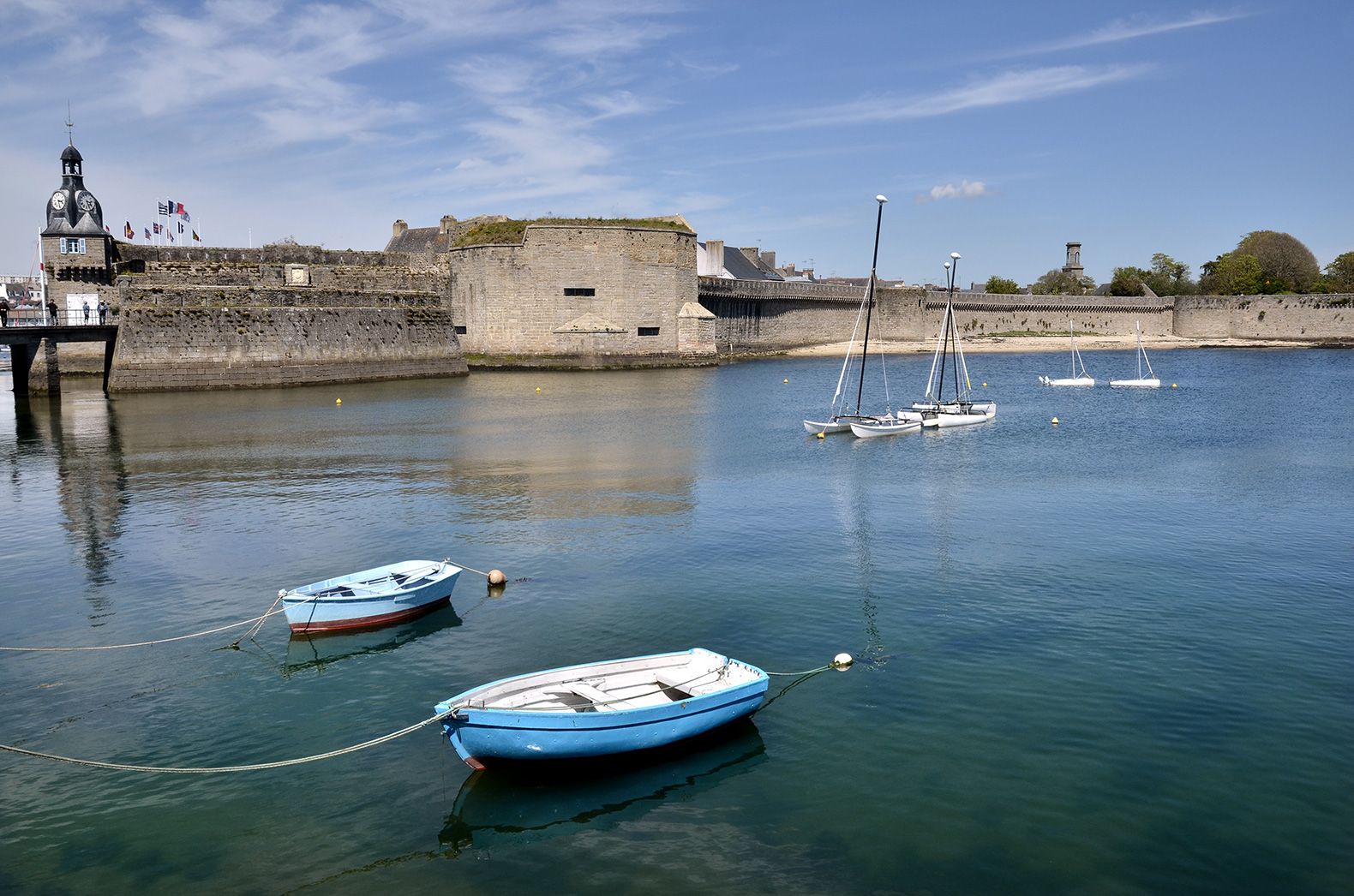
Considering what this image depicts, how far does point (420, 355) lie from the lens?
53.4 m

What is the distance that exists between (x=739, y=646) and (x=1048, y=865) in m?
5.04

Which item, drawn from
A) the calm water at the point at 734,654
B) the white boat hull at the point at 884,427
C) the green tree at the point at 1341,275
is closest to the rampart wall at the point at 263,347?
the calm water at the point at 734,654

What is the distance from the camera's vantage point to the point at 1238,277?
107500mm

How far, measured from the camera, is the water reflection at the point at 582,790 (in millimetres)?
8258

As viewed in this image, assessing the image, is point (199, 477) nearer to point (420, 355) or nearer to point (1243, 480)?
point (1243, 480)

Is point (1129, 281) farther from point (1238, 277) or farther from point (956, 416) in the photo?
point (956, 416)

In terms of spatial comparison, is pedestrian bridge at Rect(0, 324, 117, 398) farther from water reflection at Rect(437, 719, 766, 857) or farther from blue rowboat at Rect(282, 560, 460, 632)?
water reflection at Rect(437, 719, 766, 857)

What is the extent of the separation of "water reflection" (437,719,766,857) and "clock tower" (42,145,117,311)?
45.4 meters

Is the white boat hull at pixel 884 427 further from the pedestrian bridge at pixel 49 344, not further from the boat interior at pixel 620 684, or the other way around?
the pedestrian bridge at pixel 49 344

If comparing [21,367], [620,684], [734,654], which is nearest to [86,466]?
[21,367]

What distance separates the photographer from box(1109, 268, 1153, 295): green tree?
112938mm

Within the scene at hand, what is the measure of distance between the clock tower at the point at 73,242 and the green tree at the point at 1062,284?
336 ft

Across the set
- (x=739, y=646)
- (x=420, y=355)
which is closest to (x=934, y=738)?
(x=739, y=646)

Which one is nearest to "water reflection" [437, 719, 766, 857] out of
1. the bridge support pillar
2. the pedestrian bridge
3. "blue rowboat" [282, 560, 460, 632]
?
"blue rowboat" [282, 560, 460, 632]
